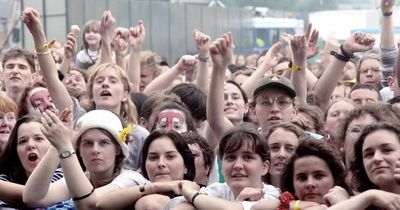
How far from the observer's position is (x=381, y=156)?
5570 mm

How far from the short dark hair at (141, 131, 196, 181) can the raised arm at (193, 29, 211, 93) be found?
2.47 metres

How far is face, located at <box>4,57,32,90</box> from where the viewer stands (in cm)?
909

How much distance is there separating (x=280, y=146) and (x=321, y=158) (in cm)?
79

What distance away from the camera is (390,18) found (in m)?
9.48

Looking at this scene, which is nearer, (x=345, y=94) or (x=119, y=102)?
(x=119, y=102)

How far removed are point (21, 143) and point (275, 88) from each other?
76.2 inches

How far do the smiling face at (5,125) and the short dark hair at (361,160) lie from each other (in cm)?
285

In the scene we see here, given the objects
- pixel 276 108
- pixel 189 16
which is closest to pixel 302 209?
pixel 276 108

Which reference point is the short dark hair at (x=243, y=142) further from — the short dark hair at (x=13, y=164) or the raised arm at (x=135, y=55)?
the raised arm at (x=135, y=55)

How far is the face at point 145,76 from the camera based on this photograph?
1079cm

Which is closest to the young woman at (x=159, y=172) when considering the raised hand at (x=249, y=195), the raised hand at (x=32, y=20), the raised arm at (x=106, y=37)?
the raised hand at (x=249, y=195)

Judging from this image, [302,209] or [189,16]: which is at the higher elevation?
[189,16]

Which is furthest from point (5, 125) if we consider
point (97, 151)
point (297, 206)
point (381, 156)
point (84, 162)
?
point (381, 156)

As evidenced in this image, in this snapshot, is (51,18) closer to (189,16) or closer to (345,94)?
(189,16)
